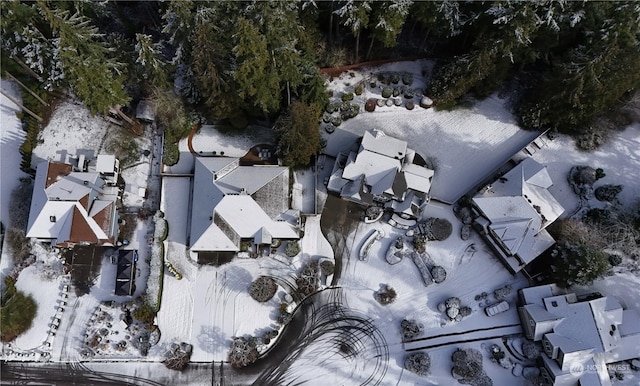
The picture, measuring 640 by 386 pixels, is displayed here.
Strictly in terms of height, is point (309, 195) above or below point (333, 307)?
above

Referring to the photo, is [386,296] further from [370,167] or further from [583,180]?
[583,180]

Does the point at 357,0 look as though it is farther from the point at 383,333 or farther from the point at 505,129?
the point at 383,333

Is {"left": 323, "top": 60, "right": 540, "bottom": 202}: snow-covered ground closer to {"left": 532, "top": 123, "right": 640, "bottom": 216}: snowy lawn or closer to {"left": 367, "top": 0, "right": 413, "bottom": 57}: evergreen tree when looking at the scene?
{"left": 532, "top": 123, "right": 640, "bottom": 216}: snowy lawn

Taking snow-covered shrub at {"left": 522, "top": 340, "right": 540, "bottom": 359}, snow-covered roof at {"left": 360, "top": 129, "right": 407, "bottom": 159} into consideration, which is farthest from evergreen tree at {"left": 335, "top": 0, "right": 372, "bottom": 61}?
snow-covered shrub at {"left": 522, "top": 340, "right": 540, "bottom": 359}

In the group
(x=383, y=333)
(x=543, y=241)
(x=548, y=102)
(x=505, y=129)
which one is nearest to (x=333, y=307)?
(x=383, y=333)

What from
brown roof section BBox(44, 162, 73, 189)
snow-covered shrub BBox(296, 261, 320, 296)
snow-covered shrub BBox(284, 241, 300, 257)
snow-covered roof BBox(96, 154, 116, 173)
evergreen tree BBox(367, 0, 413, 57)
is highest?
evergreen tree BBox(367, 0, 413, 57)

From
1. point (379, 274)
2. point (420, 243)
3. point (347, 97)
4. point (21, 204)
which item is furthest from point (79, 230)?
point (420, 243)
